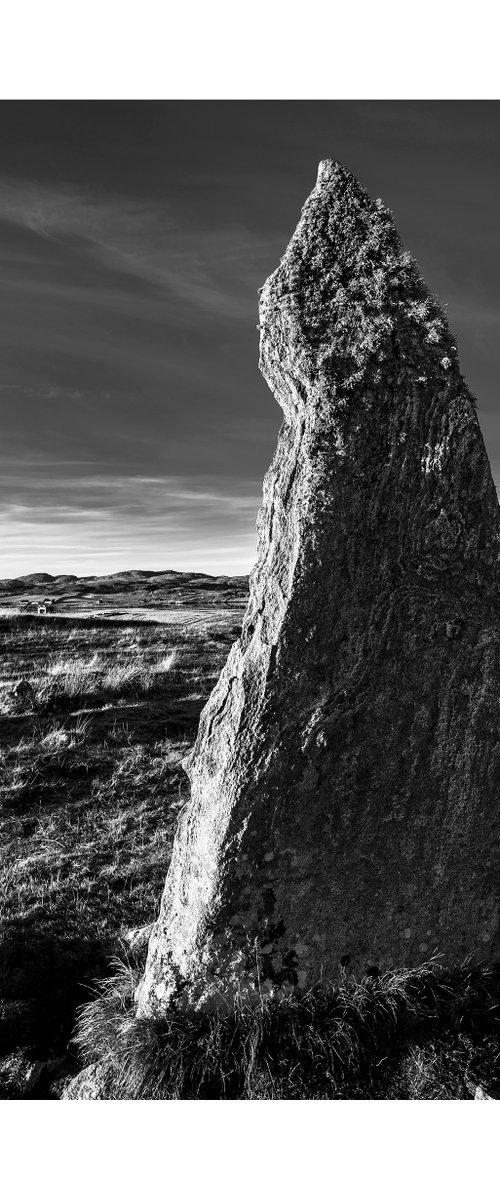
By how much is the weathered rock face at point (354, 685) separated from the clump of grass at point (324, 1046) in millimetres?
134

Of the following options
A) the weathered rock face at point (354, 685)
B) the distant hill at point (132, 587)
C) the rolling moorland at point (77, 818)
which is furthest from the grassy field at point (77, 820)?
the distant hill at point (132, 587)

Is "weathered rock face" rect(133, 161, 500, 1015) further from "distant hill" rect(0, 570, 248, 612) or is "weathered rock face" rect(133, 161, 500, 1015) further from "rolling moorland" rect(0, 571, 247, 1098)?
"distant hill" rect(0, 570, 248, 612)

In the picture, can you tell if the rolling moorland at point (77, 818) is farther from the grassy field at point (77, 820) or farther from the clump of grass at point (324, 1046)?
the clump of grass at point (324, 1046)

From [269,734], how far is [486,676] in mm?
1314

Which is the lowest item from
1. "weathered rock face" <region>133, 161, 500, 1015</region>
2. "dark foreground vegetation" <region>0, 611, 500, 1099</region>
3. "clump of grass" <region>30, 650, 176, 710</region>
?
"dark foreground vegetation" <region>0, 611, 500, 1099</region>

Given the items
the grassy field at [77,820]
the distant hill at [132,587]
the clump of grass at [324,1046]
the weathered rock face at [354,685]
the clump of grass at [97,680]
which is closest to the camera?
the clump of grass at [324,1046]

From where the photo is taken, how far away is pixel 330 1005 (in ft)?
12.7

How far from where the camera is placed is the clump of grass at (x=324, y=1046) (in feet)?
11.8

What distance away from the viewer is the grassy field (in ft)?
16.0

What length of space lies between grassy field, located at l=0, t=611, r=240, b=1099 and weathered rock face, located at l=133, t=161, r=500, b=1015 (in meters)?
1.10

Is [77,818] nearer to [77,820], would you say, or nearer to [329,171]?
[77,820]

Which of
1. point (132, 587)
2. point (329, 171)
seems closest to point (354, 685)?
point (329, 171)

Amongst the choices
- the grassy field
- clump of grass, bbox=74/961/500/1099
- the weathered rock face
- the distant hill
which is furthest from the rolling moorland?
the distant hill

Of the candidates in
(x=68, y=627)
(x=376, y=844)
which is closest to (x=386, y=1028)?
(x=376, y=844)
